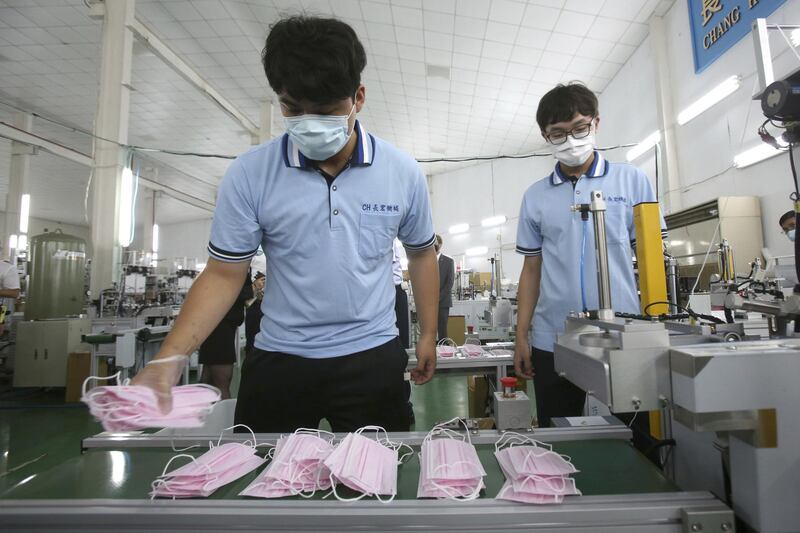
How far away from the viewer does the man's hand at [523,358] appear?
1322mm

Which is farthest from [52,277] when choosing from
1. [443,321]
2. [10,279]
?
[443,321]

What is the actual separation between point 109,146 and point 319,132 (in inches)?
155

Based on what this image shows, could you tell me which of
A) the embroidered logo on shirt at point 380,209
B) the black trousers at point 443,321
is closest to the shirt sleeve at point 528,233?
the embroidered logo on shirt at point 380,209

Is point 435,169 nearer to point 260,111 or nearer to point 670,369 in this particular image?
point 260,111

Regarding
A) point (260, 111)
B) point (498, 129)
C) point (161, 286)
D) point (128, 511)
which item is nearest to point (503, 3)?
point (498, 129)

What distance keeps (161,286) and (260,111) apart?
10.5ft

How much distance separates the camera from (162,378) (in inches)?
23.3

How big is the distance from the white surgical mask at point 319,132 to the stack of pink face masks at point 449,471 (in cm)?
65

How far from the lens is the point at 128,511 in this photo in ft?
1.86

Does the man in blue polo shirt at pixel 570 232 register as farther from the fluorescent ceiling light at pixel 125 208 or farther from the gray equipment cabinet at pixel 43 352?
the fluorescent ceiling light at pixel 125 208

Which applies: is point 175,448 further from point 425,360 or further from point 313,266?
point 425,360

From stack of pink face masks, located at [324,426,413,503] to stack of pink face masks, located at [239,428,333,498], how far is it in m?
0.03

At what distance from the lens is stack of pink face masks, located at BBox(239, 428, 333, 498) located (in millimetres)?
620

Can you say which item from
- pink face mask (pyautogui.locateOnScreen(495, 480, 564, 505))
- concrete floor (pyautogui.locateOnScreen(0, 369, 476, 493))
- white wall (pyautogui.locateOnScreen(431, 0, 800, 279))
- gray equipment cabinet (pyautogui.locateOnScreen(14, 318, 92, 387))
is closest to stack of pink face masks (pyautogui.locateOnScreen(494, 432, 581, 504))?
pink face mask (pyautogui.locateOnScreen(495, 480, 564, 505))
